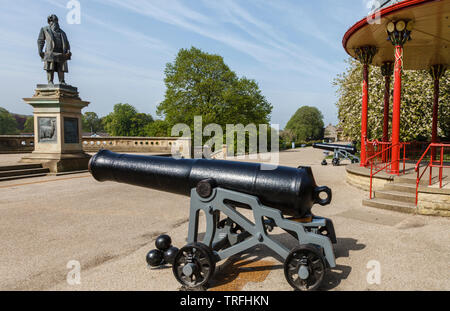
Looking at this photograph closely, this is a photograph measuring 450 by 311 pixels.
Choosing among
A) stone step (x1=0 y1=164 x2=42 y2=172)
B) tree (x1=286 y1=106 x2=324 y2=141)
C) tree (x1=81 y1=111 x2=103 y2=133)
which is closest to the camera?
stone step (x1=0 y1=164 x2=42 y2=172)

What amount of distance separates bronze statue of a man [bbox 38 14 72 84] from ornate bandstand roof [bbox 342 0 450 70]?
12286 mm

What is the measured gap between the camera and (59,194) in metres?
9.19

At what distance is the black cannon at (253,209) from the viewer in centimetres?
349

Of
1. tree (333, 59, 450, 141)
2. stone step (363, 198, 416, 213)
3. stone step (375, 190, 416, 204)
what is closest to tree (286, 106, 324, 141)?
tree (333, 59, 450, 141)

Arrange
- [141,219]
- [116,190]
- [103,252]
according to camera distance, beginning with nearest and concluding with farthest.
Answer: [103,252] → [141,219] → [116,190]

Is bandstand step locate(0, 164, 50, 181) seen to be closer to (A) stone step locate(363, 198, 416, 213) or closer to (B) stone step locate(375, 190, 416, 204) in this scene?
(A) stone step locate(363, 198, 416, 213)

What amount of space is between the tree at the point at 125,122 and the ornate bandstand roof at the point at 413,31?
2860 inches

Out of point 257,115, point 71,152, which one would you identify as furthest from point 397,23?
point 257,115

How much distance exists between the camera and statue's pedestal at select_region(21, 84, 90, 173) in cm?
1378

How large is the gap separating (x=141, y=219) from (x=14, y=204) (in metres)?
3.78

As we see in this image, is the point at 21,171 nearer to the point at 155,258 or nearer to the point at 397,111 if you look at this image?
the point at 155,258

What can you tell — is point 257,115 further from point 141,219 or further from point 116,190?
point 141,219

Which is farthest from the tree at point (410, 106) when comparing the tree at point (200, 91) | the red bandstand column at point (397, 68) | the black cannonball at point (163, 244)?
the black cannonball at point (163, 244)

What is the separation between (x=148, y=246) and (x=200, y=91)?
28.3 meters
